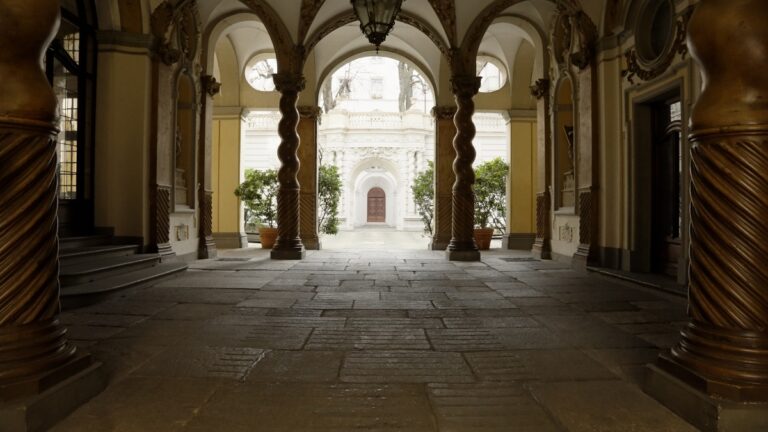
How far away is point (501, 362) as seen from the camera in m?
2.91

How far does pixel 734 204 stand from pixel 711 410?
823 millimetres

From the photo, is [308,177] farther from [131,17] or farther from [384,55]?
[131,17]

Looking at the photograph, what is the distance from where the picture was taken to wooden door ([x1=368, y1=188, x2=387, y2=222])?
1462 inches

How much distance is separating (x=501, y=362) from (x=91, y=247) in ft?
19.0

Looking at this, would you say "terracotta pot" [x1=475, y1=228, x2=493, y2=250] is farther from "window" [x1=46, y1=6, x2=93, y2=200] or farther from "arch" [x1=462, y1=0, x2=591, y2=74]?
"window" [x1=46, y1=6, x2=93, y2=200]

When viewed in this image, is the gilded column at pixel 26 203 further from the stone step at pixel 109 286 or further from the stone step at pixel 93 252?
the stone step at pixel 93 252

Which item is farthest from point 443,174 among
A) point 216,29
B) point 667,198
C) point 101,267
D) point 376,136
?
point 376,136

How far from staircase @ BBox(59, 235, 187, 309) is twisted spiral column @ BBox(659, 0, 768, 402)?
4817mm

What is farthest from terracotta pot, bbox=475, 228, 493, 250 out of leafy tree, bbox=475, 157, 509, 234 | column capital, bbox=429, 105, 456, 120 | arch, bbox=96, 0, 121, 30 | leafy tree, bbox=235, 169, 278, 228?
arch, bbox=96, 0, 121, 30

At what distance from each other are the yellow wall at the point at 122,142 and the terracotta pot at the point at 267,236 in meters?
5.09

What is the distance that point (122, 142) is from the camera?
7270mm

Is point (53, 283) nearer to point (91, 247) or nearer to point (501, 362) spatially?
point (501, 362)

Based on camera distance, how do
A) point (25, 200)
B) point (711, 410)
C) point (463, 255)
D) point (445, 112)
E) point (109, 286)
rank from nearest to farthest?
point (711, 410)
point (25, 200)
point (109, 286)
point (463, 255)
point (445, 112)

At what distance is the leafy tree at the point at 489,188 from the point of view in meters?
13.0
